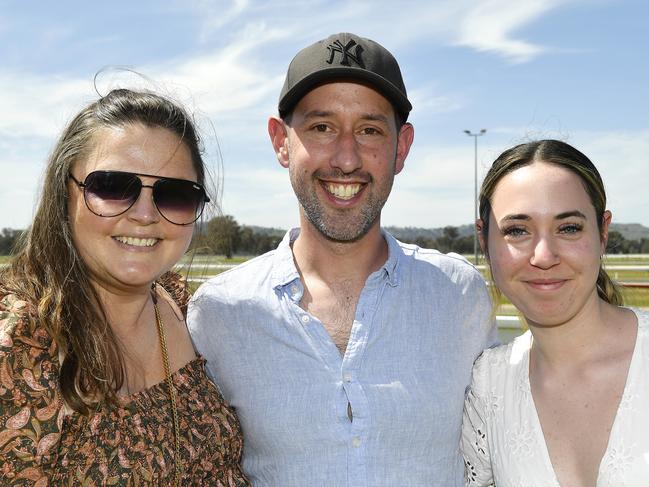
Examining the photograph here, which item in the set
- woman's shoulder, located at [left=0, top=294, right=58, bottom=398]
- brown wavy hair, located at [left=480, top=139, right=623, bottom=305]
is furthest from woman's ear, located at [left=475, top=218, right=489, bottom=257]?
woman's shoulder, located at [left=0, top=294, right=58, bottom=398]

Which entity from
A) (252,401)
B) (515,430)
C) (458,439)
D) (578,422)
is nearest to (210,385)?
(252,401)

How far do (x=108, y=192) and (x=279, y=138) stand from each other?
122 centimetres

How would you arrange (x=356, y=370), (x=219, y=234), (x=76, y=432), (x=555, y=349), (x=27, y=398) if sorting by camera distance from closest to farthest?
(x=27, y=398) → (x=76, y=432) → (x=356, y=370) → (x=555, y=349) → (x=219, y=234)

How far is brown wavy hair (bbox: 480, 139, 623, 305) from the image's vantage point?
2.86 metres

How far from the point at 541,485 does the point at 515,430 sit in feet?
0.84

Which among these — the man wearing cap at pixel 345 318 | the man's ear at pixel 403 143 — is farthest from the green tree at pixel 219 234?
the man's ear at pixel 403 143

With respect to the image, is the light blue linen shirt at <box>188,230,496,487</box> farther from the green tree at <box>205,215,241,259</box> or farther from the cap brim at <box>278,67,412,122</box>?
the cap brim at <box>278,67,412,122</box>

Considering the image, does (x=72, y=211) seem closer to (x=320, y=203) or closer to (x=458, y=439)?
(x=320, y=203)

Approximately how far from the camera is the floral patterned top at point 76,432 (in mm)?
2188

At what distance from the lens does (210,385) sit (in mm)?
2977

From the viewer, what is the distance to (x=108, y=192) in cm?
258

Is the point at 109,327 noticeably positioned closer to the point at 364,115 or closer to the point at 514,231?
the point at 364,115

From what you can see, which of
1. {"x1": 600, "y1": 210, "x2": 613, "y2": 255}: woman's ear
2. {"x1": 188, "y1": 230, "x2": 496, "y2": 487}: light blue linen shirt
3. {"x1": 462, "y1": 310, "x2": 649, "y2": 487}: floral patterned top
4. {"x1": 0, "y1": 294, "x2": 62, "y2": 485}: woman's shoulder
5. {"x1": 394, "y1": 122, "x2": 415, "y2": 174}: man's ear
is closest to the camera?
{"x1": 0, "y1": 294, "x2": 62, "y2": 485}: woman's shoulder

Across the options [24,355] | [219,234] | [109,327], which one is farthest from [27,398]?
[219,234]
